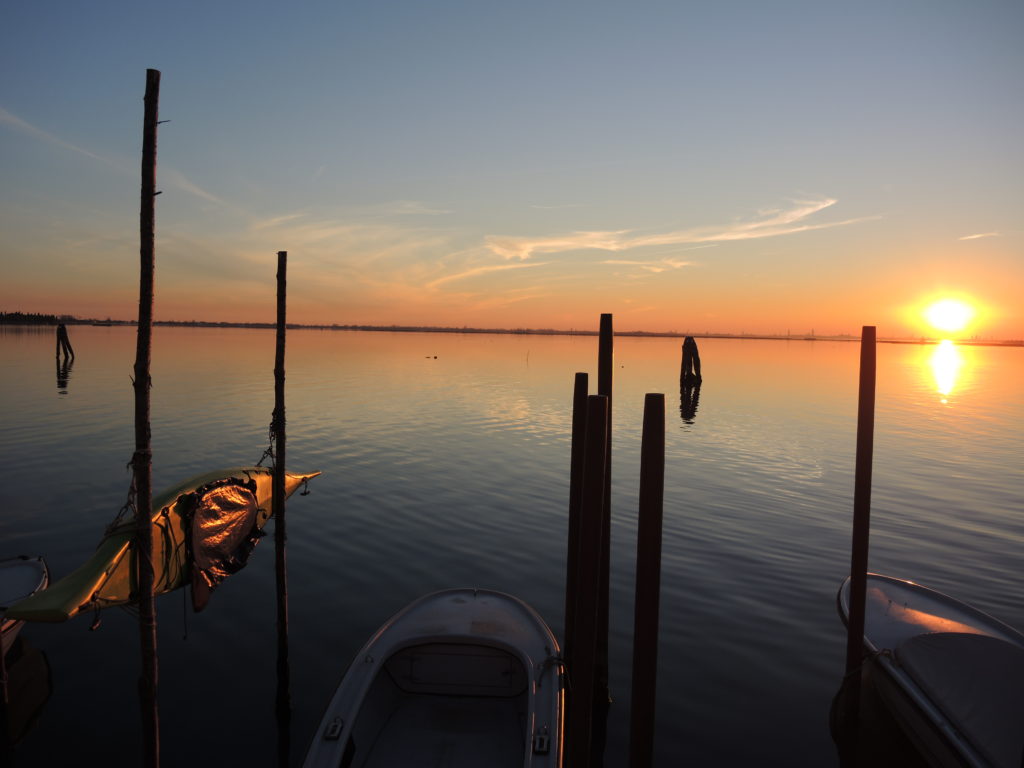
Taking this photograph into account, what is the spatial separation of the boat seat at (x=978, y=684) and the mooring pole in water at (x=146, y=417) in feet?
26.0

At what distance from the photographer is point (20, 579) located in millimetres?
9930

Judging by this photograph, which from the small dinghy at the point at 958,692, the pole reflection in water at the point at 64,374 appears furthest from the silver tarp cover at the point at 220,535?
the pole reflection in water at the point at 64,374

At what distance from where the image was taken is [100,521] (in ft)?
50.1

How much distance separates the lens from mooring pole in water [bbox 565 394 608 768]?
5988 mm

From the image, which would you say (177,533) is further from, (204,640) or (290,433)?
(290,433)

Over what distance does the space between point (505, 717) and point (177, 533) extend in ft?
18.2

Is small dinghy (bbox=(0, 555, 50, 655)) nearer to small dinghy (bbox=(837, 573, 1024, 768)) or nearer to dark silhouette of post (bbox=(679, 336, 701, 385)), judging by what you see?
small dinghy (bbox=(837, 573, 1024, 768))

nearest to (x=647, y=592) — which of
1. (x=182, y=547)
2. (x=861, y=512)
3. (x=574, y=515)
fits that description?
(x=574, y=515)

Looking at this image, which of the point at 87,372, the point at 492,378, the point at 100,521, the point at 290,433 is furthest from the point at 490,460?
→ the point at 87,372

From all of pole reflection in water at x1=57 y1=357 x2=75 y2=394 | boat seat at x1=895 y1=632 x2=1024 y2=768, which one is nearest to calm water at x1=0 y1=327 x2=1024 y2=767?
boat seat at x1=895 y1=632 x2=1024 y2=768

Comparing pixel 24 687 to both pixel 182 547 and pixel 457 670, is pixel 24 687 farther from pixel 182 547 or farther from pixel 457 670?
pixel 457 670

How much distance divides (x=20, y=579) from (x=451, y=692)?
24.9 ft

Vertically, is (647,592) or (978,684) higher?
(647,592)

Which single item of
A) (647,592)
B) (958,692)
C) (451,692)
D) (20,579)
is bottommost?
(451,692)
